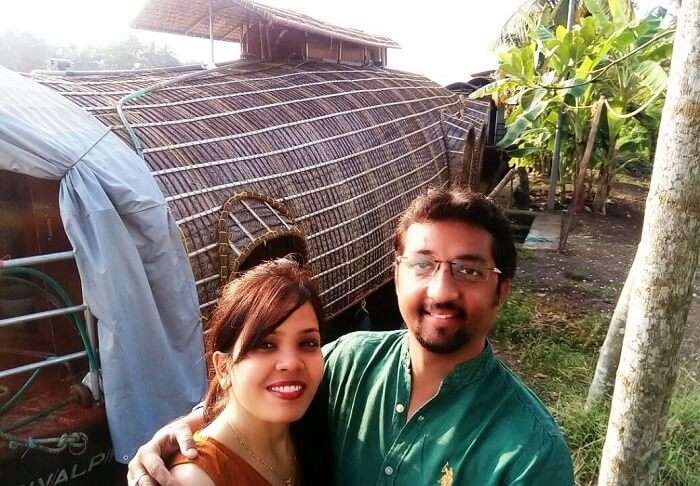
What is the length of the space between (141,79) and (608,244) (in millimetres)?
7085

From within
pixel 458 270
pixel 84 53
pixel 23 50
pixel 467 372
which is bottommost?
pixel 467 372

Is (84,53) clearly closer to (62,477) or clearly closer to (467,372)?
(62,477)

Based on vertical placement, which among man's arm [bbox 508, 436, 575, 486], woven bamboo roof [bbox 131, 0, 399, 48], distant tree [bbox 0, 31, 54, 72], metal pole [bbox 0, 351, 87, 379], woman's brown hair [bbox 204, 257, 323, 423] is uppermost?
distant tree [bbox 0, 31, 54, 72]

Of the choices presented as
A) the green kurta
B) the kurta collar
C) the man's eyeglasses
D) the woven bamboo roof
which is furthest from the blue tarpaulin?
the woven bamboo roof

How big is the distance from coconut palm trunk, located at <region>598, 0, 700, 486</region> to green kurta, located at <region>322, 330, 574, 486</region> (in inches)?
35.2

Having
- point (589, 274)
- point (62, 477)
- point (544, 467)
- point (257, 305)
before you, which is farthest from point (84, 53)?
point (544, 467)

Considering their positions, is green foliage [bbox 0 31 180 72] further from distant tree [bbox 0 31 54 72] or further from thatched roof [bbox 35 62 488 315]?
thatched roof [bbox 35 62 488 315]

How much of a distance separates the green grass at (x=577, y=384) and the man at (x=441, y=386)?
252 centimetres

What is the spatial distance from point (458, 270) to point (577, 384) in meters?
3.71

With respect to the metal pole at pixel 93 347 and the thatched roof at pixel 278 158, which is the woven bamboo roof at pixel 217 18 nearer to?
the thatched roof at pixel 278 158

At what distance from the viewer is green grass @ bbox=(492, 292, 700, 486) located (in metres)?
3.55

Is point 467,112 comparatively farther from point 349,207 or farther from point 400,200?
point 349,207

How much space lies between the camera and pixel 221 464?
4.65 feet

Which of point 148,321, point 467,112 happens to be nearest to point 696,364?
point 148,321
